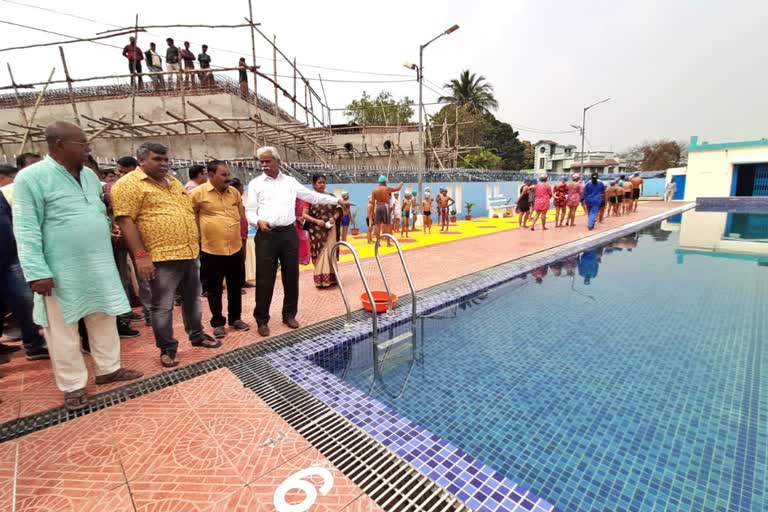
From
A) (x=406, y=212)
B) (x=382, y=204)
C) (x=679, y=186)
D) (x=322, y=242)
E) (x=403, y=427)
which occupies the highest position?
(x=679, y=186)

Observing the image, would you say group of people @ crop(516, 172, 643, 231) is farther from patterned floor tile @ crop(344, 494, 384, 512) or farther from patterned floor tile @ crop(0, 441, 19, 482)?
patterned floor tile @ crop(0, 441, 19, 482)

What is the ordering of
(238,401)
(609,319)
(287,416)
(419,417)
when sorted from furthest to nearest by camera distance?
1. (609,319)
2. (419,417)
3. (238,401)
4. (287,416)

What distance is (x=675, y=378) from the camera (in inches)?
123

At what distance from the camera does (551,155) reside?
2665 inches

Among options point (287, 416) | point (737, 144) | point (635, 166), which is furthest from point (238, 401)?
point (635, 166)

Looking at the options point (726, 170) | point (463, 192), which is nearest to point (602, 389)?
point (463, 192)

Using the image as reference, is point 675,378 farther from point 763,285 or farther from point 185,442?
point 763,285

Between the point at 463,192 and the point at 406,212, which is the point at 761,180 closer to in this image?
the point at 463,192

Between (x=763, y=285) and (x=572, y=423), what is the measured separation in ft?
18.0

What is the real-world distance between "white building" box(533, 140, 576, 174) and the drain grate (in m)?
71.8

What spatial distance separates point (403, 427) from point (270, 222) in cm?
211

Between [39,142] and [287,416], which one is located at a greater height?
[39,142]

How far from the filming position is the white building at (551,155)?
219 feet

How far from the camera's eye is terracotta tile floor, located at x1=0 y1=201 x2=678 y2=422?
265cm
